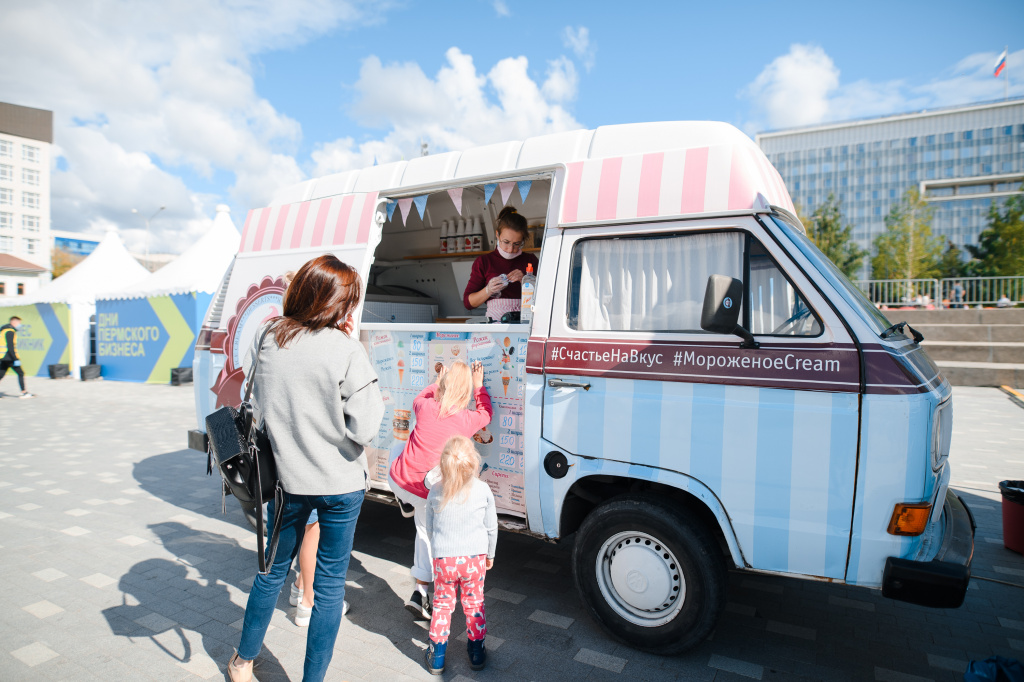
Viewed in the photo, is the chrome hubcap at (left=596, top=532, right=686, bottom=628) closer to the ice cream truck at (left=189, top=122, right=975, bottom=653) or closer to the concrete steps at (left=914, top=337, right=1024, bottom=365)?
the ice cream truck at (left=189, top=122, right=975, bottom=653)

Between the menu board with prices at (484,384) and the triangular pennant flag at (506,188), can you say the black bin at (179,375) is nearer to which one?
the menu board with prices at (484,384)

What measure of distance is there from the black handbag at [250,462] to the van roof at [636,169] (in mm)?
2025

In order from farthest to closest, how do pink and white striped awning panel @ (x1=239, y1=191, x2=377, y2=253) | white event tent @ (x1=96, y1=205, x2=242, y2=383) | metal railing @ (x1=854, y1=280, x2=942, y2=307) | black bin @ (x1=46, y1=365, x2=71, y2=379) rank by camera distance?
metal railing @ (x1=854, y1=280, x2=942, y2=307) < black bin @ (x1=46, y1=365, x2=71, y2=379) < white event tent @ (x1=96, y1=205, x2=242, y2=383) < pink and white striped awning panel @ (x1=239, y1=191, x2=377, y2=253)

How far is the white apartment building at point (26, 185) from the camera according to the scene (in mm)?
59094

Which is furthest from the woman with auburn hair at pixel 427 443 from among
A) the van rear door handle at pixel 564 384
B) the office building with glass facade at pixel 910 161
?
the office building with glass facade at pixel 910 161

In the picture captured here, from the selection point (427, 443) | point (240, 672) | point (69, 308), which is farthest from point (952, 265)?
point (69, 308)

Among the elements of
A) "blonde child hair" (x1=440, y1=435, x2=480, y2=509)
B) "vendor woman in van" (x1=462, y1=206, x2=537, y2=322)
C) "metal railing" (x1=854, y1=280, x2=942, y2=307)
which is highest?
"metal railing" (x1=854, y1=280, x2=942, y2=307)

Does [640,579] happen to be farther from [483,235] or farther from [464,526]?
[483,235]

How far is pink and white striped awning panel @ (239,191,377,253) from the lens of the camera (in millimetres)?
4500

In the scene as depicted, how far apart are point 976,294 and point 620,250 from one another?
21.9m

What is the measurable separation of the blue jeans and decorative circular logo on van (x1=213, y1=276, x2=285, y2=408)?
263 cm

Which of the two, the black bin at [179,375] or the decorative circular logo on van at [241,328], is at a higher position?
the decorative circular logo on van at [241,328]

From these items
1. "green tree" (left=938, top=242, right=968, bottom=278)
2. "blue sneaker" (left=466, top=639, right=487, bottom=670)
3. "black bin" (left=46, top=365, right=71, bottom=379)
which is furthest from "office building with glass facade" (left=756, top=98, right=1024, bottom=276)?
"blue sneaker" (left=466, top=639, right=487, bottom=670)

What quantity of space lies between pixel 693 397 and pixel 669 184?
49.1 inches
